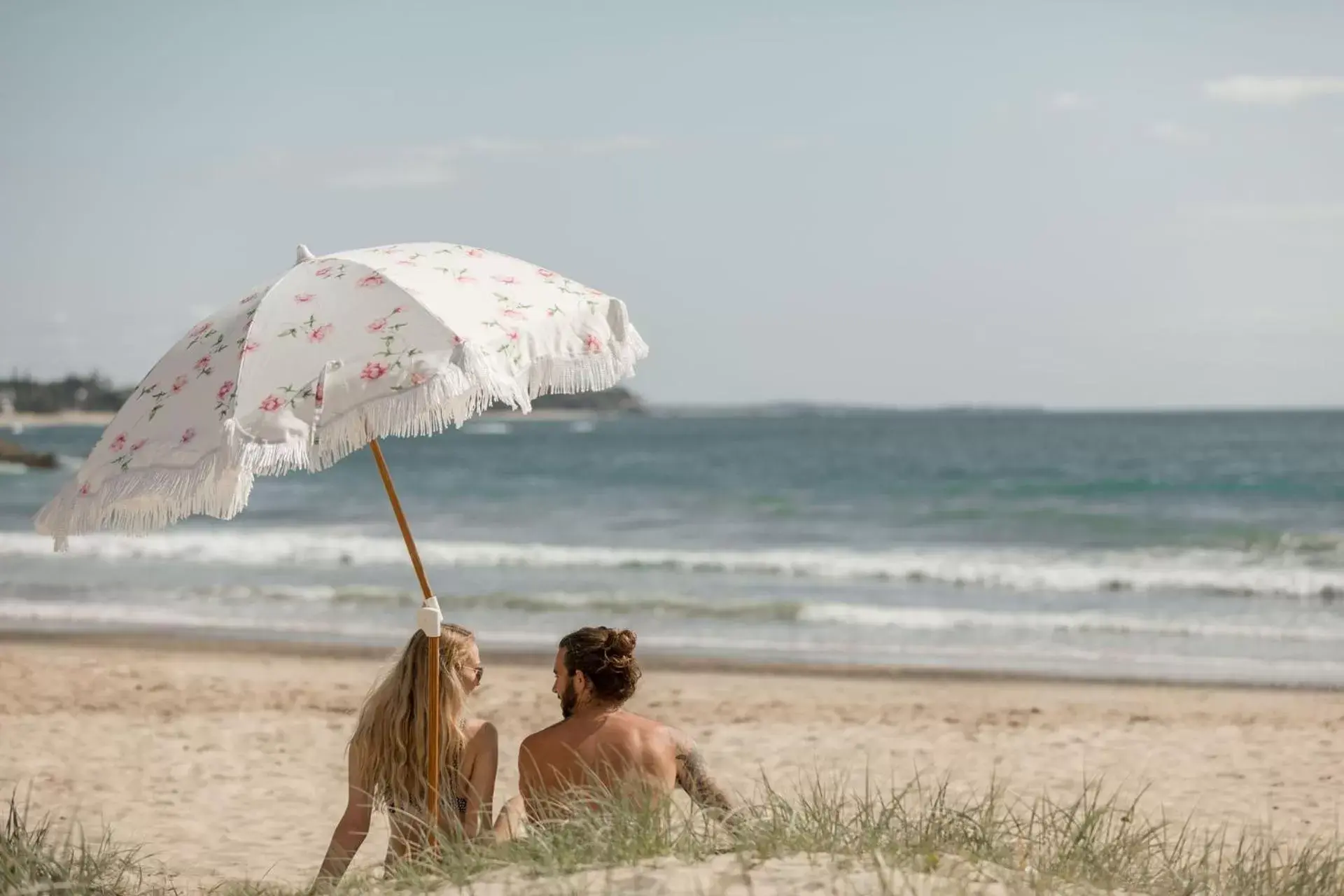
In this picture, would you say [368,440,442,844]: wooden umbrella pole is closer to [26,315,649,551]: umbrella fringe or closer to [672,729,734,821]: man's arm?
[26,315,649,551]: umbrella fringe

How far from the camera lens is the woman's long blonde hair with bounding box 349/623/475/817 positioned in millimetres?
4020

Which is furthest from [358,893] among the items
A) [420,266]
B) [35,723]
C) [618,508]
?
[618,508]

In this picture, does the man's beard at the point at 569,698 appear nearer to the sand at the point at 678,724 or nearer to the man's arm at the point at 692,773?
the man's arm at the point at 692,773

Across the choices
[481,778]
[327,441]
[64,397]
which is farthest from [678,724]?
[64,397]

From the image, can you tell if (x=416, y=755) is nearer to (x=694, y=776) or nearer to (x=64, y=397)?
(x=694, y=776)

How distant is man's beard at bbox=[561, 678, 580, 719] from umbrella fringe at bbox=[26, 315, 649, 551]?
2.95 ft

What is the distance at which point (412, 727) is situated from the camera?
13.2ft

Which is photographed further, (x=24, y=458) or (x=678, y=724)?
→ (x=24, y=458)

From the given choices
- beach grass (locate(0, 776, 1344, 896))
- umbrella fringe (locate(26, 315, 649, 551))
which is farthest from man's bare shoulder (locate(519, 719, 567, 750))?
umbrella fringe (locate(26, 315, 649, 551))

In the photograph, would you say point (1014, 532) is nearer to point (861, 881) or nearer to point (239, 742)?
point (239, 742)

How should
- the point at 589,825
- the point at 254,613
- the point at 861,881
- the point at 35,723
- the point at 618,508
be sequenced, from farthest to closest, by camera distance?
1. the point at 618,508
2. the point at 254,613
3. the point at 35,723
4. the point at 589,825
5. the point at 861,881

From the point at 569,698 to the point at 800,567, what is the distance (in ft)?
50.6

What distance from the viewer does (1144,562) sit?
65.4 ft

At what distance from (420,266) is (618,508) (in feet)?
93.5
